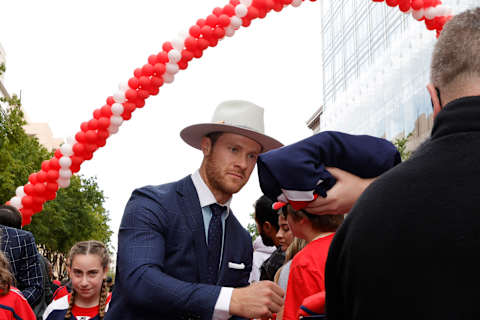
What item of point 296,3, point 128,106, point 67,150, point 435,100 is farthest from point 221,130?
point 296,3

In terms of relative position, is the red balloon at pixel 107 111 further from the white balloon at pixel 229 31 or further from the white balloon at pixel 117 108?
the white balloon at pixel 229 31

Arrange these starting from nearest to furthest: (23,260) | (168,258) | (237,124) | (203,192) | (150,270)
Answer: (150,270) < (168,258) < (203,192) < (237,124) < (23,260)

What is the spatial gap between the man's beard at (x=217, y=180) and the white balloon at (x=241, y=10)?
3685mm

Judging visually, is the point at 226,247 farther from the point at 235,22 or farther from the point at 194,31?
the point at 235,22

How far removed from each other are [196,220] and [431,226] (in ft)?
6.10

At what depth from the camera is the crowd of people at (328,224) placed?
1.14 meters

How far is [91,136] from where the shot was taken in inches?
252

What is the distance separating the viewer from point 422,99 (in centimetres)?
2947

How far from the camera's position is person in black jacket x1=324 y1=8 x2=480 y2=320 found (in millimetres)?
1115

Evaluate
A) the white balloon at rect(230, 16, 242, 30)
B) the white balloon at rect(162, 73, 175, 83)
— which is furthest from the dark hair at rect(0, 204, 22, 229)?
the white balloon at rect(230, 16, 242, 30)

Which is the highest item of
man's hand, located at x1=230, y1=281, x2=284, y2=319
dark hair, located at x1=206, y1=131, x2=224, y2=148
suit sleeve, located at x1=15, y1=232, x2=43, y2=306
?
dark hair, located at x1=206, y1=131, x2=224, y2=148

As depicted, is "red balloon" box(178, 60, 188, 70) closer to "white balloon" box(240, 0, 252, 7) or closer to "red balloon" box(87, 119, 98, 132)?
"white balloon" box(240, 0, 252, 7)

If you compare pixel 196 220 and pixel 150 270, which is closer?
pixel 150 270

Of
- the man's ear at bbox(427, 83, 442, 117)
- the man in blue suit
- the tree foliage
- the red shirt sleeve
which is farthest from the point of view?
the tree foliage
